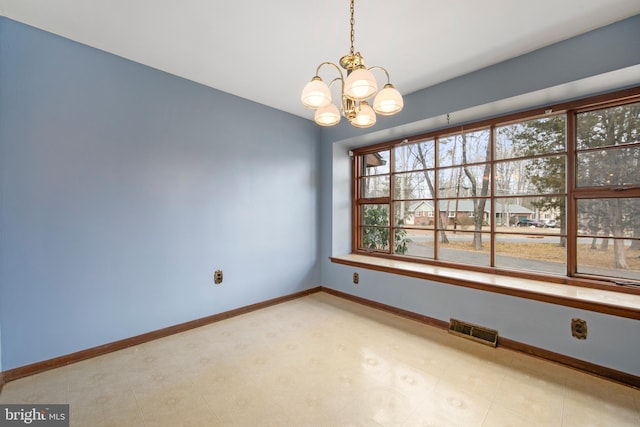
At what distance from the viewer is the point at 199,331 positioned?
281 cm

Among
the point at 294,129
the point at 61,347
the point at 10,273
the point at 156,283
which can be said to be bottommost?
the point at 61,347

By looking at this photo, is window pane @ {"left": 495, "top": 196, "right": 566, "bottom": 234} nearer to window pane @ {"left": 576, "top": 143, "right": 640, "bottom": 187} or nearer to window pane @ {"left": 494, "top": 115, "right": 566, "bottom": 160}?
window pane @ {"left": 576, "top": 143, "right": 640, "bottom": 187}

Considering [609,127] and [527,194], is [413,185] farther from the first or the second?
[609,127]

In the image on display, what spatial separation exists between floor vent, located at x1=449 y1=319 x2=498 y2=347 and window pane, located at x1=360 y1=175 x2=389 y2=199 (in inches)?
74.9

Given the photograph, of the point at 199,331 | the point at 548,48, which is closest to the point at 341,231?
the point at 199,331

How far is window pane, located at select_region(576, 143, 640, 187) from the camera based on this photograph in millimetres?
2188

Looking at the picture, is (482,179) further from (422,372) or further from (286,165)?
(286,165)

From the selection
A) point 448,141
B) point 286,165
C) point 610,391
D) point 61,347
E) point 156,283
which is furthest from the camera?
point 286,165

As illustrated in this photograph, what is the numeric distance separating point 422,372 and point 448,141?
2616mm

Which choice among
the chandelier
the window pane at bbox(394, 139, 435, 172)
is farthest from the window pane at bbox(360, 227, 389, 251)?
the chandelier

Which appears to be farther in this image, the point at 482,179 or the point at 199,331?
the point at 482,179

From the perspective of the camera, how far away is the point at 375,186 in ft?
13.5

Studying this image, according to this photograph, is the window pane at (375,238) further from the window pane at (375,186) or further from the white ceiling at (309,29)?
the white ceiling at (309,29)

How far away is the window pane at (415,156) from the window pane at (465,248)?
3.15 ft
